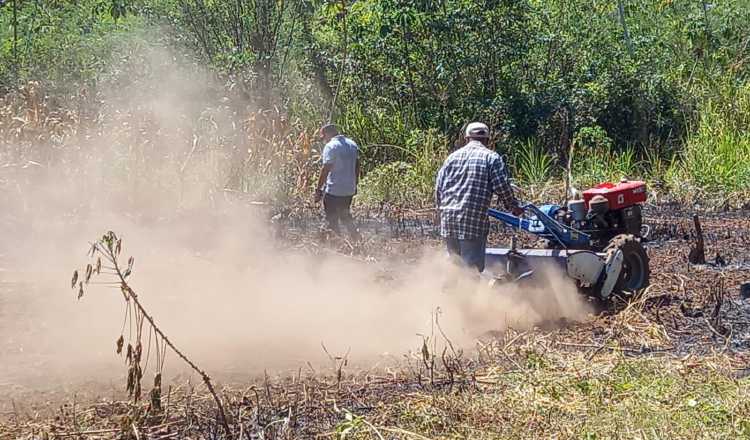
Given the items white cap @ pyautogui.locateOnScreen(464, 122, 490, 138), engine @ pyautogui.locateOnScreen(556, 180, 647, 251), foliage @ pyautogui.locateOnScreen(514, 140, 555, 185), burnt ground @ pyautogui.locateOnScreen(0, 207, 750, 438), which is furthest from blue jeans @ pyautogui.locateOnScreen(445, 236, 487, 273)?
foliage @ pyautogui.locateOnScreen(514, 140, 555, 185)

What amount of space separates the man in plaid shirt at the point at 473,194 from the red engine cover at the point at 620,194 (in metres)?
1.09

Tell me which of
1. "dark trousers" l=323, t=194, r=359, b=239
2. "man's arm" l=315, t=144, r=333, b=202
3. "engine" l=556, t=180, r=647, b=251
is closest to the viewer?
"engine" l=556, t=180, r=647, b=251

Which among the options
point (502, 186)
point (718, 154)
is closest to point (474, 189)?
point (502, 186)

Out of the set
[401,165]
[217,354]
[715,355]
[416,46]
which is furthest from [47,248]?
[416,46]

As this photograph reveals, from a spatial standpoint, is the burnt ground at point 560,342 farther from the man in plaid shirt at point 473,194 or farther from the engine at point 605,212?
the man in plaid shirt at point 473,194

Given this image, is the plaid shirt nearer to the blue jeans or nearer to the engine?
the blue jeans

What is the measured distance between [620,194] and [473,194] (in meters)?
1.58

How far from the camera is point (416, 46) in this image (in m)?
18.9

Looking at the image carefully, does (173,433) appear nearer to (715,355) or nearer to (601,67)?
(715,355)

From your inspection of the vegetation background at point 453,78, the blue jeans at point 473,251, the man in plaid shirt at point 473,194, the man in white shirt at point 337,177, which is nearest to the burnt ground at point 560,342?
the man in white shirt at point 337,177

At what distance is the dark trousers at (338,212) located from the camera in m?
11.9

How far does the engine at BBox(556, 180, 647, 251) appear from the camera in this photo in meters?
8.59

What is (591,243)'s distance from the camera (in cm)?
860

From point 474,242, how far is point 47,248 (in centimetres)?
577
